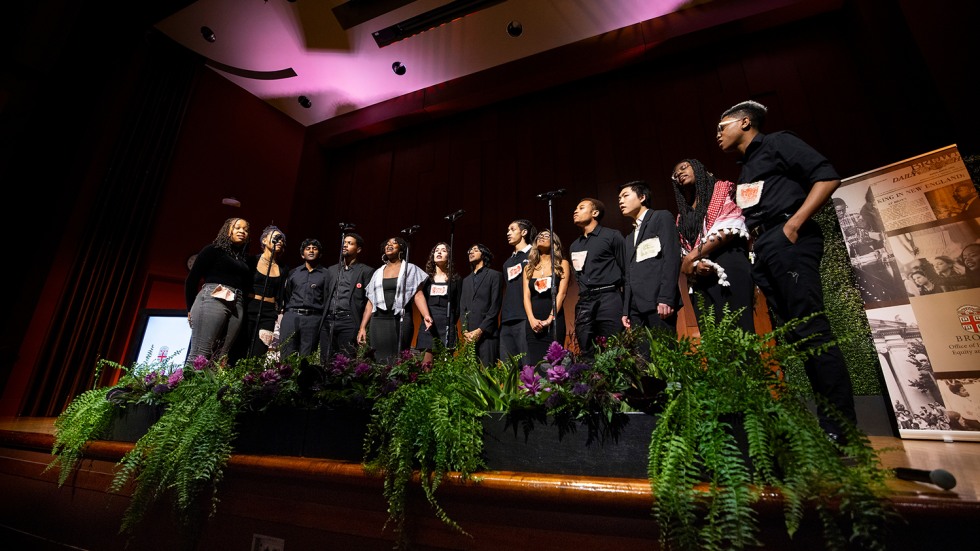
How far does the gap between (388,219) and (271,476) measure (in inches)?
191

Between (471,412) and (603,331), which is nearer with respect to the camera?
(471,412)

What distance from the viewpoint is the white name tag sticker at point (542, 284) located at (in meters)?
3.15

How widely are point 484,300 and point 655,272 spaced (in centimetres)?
152

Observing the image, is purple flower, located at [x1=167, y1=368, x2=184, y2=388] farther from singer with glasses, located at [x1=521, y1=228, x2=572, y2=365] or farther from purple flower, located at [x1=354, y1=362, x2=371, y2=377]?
singer with glasses, located at [x1=521, y1=228, x2=572, y2=365]

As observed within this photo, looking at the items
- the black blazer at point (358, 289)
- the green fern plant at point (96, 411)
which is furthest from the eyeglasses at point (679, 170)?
the green fern plant at point (96, 411)

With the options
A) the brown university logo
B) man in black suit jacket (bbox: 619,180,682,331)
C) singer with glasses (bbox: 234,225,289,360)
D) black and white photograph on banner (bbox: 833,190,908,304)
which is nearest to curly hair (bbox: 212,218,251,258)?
singer with glasses (bbox: 234,225,289,360)

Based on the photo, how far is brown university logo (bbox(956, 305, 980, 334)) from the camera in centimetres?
234

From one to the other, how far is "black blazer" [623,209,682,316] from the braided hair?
0.07m

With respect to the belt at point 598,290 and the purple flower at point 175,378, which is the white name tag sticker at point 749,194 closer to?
the belt at point 598,290

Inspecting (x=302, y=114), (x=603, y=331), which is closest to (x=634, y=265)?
Answer: (x=603, y=331)

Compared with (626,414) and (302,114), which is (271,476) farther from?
(302,114)

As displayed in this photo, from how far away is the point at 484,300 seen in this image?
11.9ft

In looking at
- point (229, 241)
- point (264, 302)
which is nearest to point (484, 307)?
point (264, 302)

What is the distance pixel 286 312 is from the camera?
3693mm
